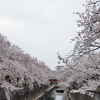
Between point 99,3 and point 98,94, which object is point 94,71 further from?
point 99,3

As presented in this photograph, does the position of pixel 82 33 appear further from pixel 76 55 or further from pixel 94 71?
pixel 94 71

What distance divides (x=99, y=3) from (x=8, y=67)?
514 cm

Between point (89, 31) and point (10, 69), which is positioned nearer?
point (89, 31)

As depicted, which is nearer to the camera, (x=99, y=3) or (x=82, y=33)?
(x=99, y=3)

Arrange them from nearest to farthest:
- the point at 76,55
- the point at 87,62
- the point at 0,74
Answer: the point at 76,55
the point at 87,62
the point at 0,74

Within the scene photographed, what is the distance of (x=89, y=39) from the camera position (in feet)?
13.2

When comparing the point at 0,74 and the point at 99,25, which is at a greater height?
the point at 99,25

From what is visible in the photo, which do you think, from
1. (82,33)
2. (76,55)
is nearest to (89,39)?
(82,33)

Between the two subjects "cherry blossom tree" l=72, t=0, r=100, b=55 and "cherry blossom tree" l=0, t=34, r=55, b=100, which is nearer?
"cherry blossom tree" l=72, t=0, r=100, b=55

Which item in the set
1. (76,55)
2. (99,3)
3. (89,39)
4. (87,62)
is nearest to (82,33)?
(89,39)

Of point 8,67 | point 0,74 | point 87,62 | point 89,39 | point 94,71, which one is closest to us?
point 89,39

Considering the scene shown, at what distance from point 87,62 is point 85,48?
166 centimetres

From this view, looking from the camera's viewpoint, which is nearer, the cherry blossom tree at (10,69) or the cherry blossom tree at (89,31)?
the cherry blossom tree at (89,31)

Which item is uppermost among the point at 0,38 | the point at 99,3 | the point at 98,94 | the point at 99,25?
the point at 0,38
